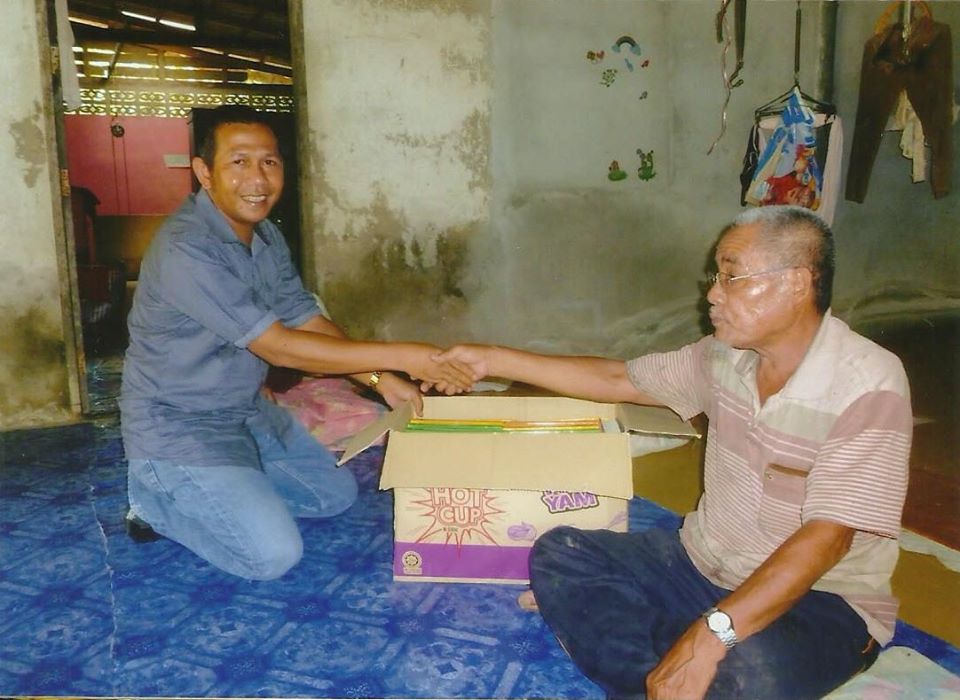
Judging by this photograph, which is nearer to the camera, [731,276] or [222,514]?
[731,276]

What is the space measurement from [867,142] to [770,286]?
4218 mm

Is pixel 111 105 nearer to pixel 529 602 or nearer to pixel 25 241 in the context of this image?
pixel 25 241

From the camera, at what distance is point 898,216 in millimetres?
5859

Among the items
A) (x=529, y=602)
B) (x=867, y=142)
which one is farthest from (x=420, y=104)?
(x=529, y=602)

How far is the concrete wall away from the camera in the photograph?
4676 mm

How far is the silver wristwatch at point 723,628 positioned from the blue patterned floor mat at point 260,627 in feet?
1.91

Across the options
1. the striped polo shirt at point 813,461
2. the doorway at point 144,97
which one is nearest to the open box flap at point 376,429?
the striped polo shirt at point 813,461

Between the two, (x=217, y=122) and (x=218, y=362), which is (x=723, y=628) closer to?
(x=218, y=362)

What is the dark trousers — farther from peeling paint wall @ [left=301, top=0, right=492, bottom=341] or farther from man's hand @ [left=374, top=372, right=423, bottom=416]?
man's hand @ [left=374, top=372, right=423, bottom=416]

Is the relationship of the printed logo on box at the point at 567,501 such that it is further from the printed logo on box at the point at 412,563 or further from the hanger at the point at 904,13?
the hanger at the point at 904,13

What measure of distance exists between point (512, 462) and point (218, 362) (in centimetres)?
113

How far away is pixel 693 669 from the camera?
4.46ft

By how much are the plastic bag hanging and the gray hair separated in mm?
3437

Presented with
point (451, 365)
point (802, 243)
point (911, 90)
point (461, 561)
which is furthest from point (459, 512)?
point (911, 90)
